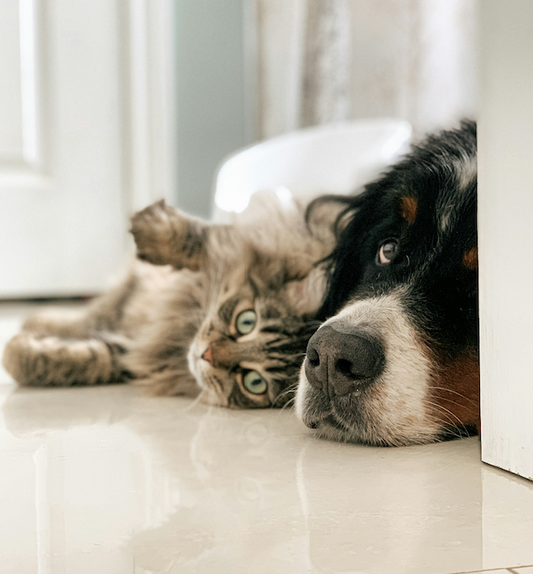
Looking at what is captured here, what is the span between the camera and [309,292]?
127 cm

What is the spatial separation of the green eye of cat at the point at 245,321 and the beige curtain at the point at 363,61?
1.80 m

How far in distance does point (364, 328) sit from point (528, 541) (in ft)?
1.15

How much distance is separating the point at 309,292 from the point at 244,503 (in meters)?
0.57

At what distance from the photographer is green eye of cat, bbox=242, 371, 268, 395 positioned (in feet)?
4.10

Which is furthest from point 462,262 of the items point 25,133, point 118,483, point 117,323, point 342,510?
point 25,133

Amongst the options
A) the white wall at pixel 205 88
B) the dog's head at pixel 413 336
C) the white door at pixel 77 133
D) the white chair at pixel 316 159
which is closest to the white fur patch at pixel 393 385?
the dog's head at pixel 413 336

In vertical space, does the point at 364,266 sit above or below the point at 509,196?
below

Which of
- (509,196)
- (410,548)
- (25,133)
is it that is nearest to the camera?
(410,548)

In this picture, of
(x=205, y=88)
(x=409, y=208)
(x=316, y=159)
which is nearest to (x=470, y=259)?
(x=409, y=208)

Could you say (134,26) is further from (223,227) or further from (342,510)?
(342,510)

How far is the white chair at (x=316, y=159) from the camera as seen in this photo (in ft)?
7.30

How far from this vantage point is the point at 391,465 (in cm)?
89

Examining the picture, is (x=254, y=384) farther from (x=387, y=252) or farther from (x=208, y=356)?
(x=387, y=252)

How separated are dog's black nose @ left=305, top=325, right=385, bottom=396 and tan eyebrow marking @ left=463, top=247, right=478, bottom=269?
0.57 feet
